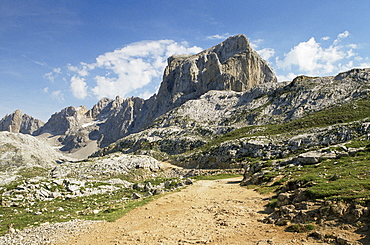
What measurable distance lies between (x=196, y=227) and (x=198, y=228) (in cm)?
30

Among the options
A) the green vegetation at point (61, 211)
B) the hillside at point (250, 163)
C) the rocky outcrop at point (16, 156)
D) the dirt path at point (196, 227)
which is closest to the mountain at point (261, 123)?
the hillside at point (250, 163)

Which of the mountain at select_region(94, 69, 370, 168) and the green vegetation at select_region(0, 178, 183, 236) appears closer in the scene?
the green vegetation at select_region(0, 178, 183, 236)

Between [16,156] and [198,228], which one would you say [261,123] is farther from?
[16,156]

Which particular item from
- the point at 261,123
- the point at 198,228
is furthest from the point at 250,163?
the point at 261,123

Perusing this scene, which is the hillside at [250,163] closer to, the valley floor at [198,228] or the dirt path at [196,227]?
the valley floor at [198,228]

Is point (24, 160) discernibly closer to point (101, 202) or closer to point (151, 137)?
point (151, 137)

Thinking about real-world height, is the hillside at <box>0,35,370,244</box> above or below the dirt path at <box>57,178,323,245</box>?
above

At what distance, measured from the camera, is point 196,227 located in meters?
15.4

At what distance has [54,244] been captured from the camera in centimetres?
1388

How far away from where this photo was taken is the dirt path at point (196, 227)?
12.6m

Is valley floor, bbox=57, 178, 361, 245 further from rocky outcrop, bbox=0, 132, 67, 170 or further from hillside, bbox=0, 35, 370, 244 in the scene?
rocky outcrop, bbox=0, 132, 67, 170

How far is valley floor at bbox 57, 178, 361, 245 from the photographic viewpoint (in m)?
12.3

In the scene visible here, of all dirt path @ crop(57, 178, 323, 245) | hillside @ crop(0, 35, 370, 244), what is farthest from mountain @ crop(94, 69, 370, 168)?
dirt path @ crop(57, 178, 323, 245)

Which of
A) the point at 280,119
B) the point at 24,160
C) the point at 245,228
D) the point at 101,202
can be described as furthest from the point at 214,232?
the point at 280,119
